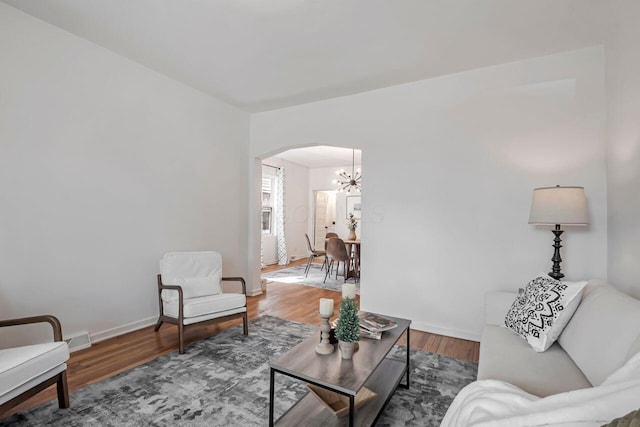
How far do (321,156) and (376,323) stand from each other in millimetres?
5726

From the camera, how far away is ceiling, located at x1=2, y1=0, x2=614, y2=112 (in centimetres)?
230

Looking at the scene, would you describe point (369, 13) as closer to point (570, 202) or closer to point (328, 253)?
point (570, 202)

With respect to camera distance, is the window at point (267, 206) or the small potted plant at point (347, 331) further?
the window at point (267, 206)

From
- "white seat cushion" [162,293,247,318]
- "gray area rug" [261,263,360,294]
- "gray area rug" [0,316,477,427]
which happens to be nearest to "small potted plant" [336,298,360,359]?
"gray area rug" [0,316,477,427]

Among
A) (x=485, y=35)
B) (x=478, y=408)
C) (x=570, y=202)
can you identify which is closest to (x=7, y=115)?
(x=478, y=408)

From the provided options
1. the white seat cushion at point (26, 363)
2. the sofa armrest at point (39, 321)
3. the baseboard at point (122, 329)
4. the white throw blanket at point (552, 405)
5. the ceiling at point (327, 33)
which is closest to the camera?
the white throw blanket at point (552, 405)

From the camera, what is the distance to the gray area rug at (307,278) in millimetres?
5504

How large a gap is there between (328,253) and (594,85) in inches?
169

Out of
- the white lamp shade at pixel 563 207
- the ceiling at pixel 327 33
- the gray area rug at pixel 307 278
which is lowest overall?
the gray area rug at pixel 307 278

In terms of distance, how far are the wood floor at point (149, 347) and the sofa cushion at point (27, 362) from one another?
163 mm

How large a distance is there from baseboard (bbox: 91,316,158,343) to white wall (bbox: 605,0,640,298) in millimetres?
4308

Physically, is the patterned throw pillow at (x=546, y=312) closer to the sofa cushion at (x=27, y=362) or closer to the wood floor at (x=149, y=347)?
the wood floor at (x=149, y=347)

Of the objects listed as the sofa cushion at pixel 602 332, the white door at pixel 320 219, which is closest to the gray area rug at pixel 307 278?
the white door at pixel 320 219

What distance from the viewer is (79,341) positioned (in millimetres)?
2762
